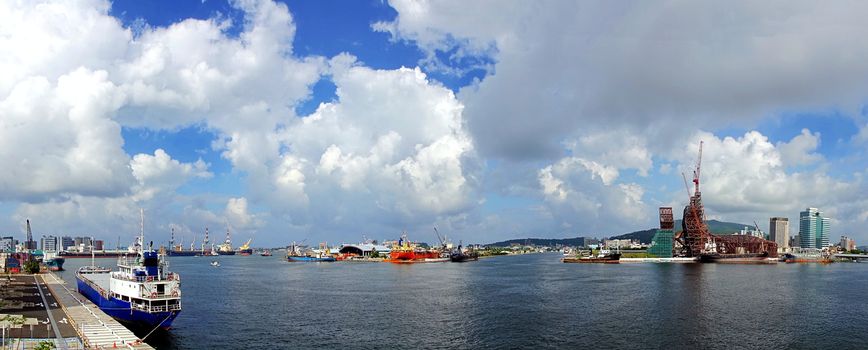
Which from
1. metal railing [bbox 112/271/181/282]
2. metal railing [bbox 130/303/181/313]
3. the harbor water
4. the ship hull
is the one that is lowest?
the harbor water

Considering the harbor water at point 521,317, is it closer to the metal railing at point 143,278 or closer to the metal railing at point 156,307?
the metal railing at point 156,307

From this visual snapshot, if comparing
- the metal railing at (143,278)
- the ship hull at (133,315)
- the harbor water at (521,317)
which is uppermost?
the metal railing at (143,278)

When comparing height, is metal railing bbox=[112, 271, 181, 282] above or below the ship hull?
above

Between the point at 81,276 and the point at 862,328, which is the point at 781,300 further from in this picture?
the point at 81,276

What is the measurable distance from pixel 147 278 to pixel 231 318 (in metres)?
16.5

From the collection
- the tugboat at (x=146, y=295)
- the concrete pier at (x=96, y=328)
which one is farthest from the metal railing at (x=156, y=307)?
the concrete pier at (x=96, y=328)

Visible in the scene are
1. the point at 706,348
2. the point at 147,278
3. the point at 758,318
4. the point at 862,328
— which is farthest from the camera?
the point at 758,318

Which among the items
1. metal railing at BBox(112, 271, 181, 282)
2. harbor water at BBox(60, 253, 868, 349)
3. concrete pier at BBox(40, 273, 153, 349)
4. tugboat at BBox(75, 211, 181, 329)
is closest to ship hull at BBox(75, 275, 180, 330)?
tugboat at BBox(75, 211, 181, 329)

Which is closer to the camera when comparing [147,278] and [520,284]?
[147,278]

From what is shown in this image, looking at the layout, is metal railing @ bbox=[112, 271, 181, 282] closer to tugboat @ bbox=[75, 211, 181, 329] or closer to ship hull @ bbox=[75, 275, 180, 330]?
tugboat @ bbox=[75, 211, 181, 329]

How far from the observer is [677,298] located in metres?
102

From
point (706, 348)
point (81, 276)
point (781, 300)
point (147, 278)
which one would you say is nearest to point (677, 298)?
point (781, 300)

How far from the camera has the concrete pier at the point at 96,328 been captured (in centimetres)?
4972

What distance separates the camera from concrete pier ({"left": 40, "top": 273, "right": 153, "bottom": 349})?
163ft
